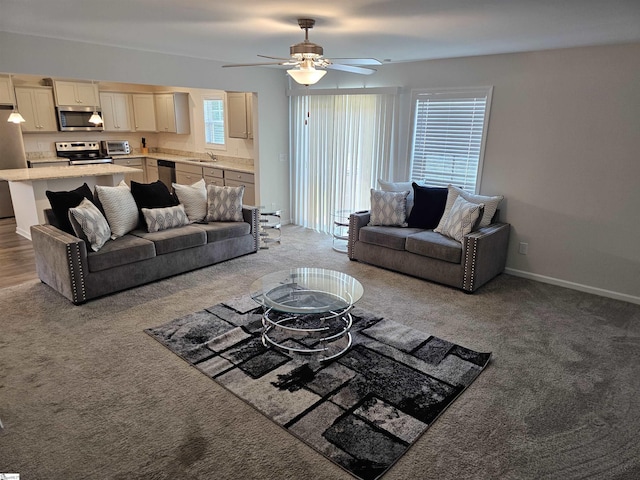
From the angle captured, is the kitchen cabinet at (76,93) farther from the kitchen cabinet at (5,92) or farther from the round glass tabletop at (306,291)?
the round glass tabletop at (306,291)

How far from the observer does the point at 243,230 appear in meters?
5.26

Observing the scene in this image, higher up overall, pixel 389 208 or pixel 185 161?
pixel 185 161

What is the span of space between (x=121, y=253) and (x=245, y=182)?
10.4ft

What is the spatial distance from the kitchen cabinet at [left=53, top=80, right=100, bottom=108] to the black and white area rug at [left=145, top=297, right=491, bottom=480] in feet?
20.3

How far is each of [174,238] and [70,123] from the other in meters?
5.04

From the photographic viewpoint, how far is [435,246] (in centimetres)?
448

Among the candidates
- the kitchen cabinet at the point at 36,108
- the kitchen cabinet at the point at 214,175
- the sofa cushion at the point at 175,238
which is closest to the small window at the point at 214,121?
the kitchen cabinet at the point at 214,175

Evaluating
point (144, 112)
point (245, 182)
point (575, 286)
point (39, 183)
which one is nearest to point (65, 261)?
point (39, 183)

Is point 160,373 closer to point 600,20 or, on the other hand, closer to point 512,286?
point 512,286

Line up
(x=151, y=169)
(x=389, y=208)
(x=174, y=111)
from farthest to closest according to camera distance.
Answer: (x=151, y=169) → (x=174, y=111) → (x=389, y=208)

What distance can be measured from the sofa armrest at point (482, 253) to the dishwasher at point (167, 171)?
623 centimetres

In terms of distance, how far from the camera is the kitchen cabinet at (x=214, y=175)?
24.3ft

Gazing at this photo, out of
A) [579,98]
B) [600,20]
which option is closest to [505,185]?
[579,98]

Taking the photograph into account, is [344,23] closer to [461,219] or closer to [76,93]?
[461,219]
